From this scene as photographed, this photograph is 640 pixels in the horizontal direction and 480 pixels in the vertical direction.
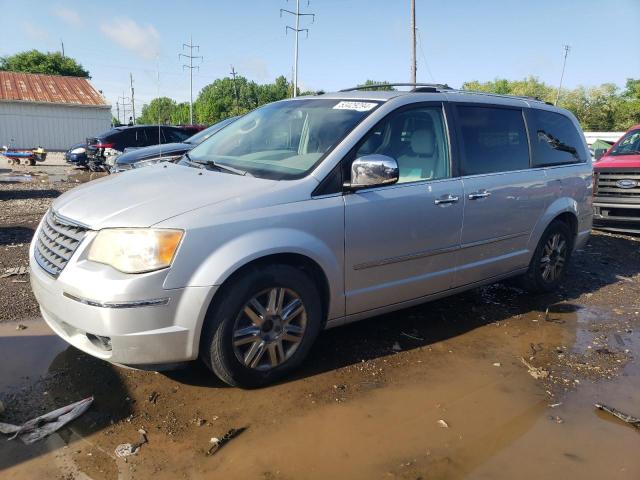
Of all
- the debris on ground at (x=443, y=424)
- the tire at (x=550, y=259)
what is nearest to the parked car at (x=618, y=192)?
the tire at (x=550, y=259)

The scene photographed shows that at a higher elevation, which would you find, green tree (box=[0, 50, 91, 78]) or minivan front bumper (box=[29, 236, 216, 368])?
green tree (box=[0, 50, 91, 78])

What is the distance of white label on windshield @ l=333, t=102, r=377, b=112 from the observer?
12.8ft

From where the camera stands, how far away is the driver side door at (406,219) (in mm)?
3607

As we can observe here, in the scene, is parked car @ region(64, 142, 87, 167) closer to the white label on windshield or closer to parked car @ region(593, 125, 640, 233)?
parked car @ region(593, 125, 640, 233)

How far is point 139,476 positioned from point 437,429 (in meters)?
1.64

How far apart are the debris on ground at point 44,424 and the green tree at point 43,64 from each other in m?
64.0

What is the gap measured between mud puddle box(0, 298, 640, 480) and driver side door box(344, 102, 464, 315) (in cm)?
55

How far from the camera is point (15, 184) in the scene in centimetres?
1342

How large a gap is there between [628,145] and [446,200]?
304 inches

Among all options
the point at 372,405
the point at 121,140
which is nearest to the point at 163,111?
the point at 121,140

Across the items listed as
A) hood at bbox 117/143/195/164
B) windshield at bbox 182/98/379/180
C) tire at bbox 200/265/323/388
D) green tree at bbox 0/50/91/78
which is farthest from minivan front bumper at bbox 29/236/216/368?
green tree at bbox 0/50/91/78

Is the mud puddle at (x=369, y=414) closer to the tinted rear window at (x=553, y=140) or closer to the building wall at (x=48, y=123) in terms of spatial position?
the tinted rear window at (x=553, y=140)

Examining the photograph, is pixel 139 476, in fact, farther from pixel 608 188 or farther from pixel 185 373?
pixel 608 188

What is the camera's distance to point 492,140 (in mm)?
4641
